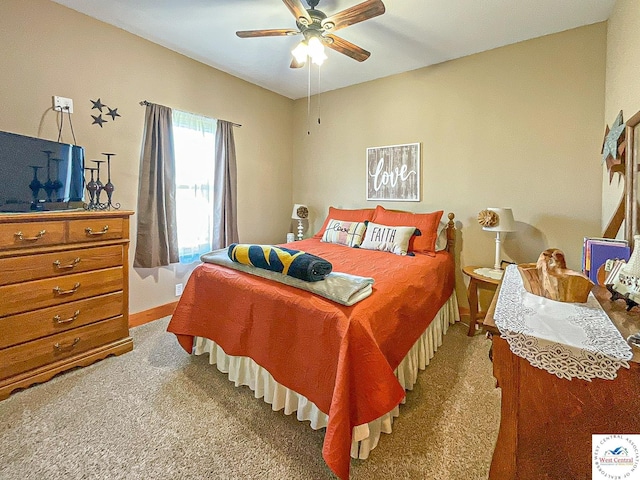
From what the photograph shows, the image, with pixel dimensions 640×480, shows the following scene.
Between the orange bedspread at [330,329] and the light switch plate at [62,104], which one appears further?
the light switch plate at [62,104]

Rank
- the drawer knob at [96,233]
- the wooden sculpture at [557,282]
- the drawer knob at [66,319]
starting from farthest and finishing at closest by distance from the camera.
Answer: the drawer knob at [96,233] → the drawer knob at [66,319] → the wooden sculpture at [557,282]

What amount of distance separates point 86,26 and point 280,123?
88.7 inches

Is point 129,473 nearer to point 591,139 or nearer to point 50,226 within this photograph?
point 50,226

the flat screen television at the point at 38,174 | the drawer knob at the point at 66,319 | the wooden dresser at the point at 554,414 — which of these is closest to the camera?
the wooden dresser at the point at 554,414

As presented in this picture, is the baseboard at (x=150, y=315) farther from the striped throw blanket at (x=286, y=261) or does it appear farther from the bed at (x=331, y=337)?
the striped throw blanket at (x=286, y=261)

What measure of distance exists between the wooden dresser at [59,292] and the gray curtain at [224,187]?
120cm

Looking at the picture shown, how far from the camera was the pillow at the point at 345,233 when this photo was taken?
3.10 m

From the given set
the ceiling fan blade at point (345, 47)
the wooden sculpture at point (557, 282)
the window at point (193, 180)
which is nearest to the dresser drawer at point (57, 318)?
the window at point (193, 180)

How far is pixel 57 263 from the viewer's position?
77.2 inches

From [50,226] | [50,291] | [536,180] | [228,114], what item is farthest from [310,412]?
[228,114]

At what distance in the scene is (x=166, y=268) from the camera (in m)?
3.12

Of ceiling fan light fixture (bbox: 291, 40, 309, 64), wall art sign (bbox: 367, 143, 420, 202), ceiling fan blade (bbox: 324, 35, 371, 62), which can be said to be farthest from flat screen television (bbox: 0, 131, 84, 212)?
wall art sign (bbox: 367, 143, 420, 202)

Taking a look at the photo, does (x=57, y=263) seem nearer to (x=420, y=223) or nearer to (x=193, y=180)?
(x=193, y=180)

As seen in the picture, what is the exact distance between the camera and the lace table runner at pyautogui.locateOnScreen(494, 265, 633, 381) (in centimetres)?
76
